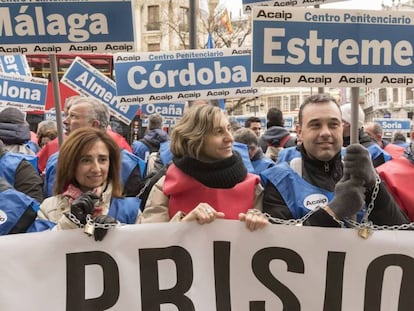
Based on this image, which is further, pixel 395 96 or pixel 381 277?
pixel 395 96

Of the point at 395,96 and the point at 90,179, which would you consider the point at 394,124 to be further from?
the point at 395,96

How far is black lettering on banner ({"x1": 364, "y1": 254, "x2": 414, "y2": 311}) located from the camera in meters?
2.47

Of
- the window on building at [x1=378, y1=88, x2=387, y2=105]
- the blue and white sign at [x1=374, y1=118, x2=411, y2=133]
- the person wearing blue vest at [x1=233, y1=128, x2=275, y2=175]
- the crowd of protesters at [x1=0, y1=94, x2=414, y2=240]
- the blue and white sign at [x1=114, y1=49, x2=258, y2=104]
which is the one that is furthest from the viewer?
the window on building at [x1=378, y1=88, x2=387, y2=105]

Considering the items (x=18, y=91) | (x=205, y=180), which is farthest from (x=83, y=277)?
(x=18, y=91)

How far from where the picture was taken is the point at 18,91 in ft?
24.2

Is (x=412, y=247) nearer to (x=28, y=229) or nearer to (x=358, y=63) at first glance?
(x=358, y=63)

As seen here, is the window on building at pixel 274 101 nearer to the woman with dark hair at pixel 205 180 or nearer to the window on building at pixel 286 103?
the window on building at pixel 286 103

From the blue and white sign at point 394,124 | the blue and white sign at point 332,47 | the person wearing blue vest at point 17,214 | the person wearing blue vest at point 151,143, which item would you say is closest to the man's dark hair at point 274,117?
the person wearing blue vest at point 151,143

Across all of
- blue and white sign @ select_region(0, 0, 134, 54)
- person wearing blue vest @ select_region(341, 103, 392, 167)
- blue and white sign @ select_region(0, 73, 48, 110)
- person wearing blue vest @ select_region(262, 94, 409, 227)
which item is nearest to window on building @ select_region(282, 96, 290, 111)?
blue and white sign @ select_region(0, 73, 48, 110)

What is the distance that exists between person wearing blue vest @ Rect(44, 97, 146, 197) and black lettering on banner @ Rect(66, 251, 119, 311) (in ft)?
4.26

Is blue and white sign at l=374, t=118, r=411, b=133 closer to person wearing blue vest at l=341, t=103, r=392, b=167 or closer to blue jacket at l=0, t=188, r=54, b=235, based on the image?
person wearing blue vest at l=341, t=103, r=392, b=167

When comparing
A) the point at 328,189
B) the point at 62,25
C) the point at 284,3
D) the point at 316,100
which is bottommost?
the point at 328,189

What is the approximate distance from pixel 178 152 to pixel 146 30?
43.3m

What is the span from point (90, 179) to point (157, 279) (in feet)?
2.26
